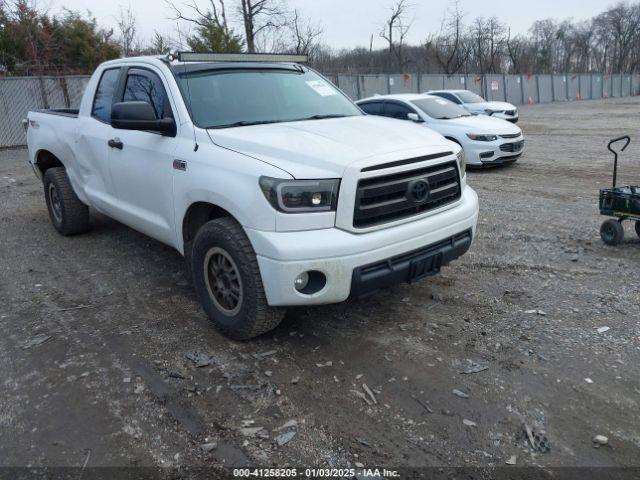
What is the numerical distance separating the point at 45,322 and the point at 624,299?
4.63 meters

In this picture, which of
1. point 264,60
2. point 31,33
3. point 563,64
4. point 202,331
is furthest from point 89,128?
point 563,64

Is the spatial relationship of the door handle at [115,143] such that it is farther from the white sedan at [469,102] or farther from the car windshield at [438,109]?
the white sedan at [469,102]

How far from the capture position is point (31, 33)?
24516mm

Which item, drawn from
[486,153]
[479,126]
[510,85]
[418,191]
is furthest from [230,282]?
[510,85]

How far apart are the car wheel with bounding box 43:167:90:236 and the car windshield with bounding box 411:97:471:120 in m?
7.88

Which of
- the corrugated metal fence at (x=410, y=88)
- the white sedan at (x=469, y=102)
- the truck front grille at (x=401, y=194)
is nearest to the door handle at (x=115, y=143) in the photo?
the truck front grille at (x=401, y=194)

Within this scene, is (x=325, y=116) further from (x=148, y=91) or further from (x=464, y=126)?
(x=464, y=126)

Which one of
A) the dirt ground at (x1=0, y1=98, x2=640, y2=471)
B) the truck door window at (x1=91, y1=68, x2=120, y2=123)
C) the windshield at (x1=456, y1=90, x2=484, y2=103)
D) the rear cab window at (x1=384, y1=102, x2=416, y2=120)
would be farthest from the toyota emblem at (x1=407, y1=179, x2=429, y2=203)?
the windshield at (x1=456, y1=90, x2=484, y2=103)

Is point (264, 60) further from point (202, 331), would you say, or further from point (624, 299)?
point (624, 299)

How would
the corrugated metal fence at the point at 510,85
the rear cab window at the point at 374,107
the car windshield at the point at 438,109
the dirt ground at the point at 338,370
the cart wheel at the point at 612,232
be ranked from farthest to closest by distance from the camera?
the corrugated metal fence at the point at 510,85 < the rear cab window at the point at 374,107 < the car windshield at the point at 438,109 < the cart wheel at the point at 612,232 < the dirt ground at the point at 338,370

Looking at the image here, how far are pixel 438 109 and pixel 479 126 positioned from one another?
1.21 meters

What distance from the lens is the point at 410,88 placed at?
3334cm

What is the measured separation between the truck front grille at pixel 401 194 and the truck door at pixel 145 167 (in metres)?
1.55

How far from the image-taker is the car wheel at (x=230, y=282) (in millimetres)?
3354
